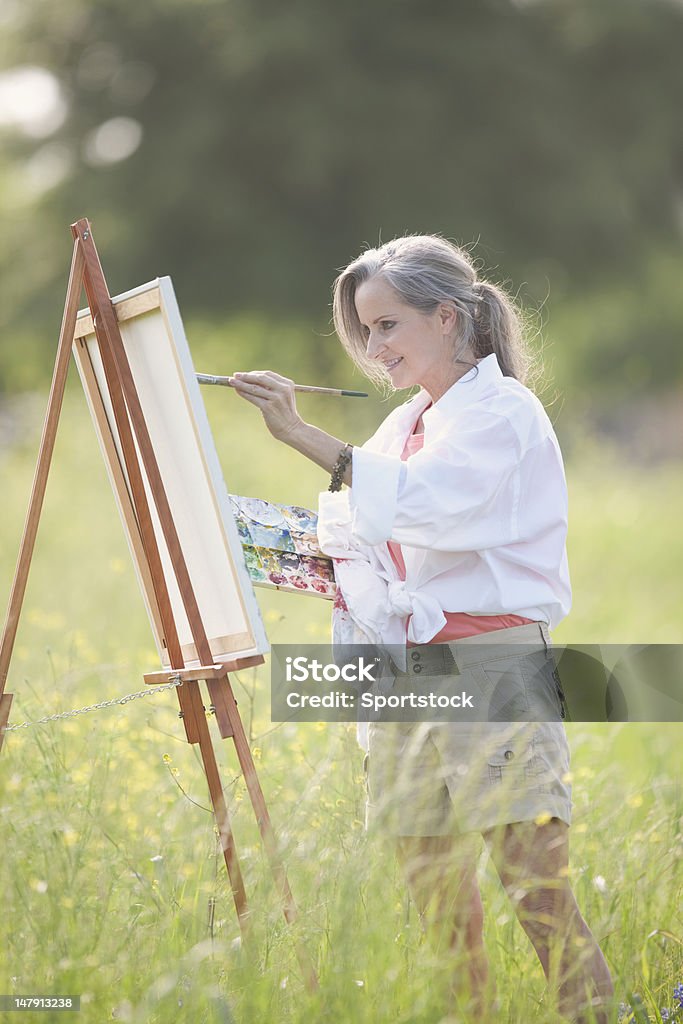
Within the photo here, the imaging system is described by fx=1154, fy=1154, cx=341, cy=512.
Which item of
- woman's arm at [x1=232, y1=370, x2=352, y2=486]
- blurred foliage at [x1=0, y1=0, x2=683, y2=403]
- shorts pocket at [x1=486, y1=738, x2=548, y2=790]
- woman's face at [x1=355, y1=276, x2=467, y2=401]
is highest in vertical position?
blurred foliage at [x1=0, y1=0, x2=683, y2=403]

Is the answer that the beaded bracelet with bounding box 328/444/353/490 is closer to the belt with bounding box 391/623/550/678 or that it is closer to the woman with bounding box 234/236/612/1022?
the woman with bounding box 234/236/612/1022

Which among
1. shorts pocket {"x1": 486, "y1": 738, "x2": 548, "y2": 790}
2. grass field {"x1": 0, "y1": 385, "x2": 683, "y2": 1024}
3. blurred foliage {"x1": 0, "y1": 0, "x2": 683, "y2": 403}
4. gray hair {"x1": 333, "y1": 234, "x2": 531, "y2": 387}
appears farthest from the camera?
blurred foliage {"x1": 0, "y1": 0, "x2": 683, "y2": 403}

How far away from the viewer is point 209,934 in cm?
206

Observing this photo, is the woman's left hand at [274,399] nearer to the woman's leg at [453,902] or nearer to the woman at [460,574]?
the woman at [460,574]

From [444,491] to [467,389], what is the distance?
9.4 inches

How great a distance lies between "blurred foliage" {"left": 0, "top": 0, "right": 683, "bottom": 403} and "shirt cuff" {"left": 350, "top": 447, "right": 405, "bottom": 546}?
13.1m

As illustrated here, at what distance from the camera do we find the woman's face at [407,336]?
2.19 m

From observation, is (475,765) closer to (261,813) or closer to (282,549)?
(261,813)

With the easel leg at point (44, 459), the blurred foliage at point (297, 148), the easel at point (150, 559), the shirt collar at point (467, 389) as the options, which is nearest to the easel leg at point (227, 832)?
the easel at point (150, 559)

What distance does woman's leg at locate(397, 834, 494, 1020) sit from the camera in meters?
2.03

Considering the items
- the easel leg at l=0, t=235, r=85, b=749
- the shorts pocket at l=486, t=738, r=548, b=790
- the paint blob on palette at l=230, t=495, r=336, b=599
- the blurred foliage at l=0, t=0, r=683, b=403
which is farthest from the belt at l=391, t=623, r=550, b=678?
the blurred foliage at l=0, t=0, r=683, b=403

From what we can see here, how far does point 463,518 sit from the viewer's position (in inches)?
80.0

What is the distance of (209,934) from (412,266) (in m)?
1.28

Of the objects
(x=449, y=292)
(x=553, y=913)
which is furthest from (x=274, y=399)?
(x=553, y=913)
